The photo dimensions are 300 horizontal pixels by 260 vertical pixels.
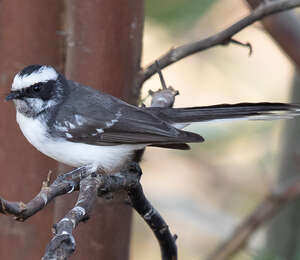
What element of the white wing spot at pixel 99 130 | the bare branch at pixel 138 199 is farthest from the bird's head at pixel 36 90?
the bare branch at pixel 138 199

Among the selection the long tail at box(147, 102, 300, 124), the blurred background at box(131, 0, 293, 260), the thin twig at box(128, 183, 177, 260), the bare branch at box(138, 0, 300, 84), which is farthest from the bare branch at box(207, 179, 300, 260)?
the thin twig at box(128, 183, 177, 260)

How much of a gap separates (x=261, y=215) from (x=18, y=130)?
1.70 m

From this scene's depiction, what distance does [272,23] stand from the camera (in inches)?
129

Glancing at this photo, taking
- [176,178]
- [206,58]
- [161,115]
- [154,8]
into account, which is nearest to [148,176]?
[176,178]

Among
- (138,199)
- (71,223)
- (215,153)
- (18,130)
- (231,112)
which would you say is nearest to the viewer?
(71,223)

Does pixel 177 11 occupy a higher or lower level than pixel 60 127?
higher

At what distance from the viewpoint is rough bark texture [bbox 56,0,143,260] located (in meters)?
2.93

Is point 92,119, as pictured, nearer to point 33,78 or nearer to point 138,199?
point 33,78

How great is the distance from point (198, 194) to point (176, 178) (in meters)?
0.29

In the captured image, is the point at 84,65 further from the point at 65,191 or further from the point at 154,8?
the point at 154,8

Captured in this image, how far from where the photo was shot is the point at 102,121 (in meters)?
3.01

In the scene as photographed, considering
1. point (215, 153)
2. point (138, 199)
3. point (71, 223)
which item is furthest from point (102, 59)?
point (215, 153)

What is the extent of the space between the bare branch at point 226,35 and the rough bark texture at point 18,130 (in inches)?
20.0

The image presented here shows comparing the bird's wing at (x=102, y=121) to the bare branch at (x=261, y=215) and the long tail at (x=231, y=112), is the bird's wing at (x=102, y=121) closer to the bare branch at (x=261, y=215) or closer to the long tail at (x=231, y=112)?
the long tail at (x=231, y=112)
